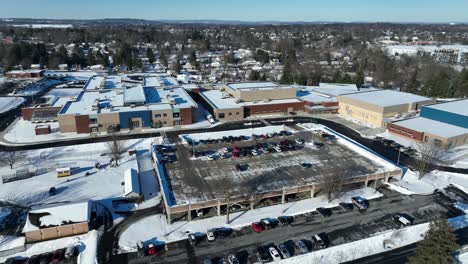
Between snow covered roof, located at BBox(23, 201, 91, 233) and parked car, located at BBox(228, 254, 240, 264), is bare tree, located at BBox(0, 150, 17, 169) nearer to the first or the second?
snow covered roof, located at BBox(23, 201, 91, 233)

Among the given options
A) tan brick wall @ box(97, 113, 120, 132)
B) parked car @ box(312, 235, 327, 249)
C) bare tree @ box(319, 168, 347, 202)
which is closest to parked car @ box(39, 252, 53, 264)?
parked car @ box(312, 235, 327, 249)

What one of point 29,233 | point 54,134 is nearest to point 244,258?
point 29,233

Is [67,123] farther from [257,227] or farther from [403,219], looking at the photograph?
[403,219]

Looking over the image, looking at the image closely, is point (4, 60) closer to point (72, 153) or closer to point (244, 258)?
point (72, 153)

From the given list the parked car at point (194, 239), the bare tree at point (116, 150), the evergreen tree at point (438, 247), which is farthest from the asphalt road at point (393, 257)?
the bare tree at point (116, 150)

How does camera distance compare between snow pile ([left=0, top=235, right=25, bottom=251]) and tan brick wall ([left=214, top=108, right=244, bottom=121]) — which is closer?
snow pile ([left=0, top=235, right=25, bottom=251])
